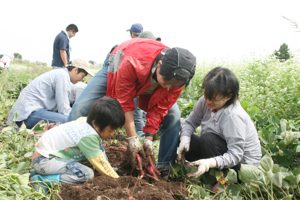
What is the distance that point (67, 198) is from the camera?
1481 mm

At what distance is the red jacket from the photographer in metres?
1.93

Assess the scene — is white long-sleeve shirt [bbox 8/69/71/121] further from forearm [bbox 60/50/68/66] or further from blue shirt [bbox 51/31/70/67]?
blue shirt [bbox 51/31/70/67]

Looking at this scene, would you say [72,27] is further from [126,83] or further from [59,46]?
[126,83]

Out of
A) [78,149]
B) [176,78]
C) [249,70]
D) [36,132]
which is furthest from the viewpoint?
[249,70]

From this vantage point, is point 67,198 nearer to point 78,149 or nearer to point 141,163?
point 78,149

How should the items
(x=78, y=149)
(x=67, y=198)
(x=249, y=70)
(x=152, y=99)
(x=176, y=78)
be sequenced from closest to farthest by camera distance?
(x=67, y=198)
(x=176, y=78)
(x=78, y=149)
(x=152, y=99)
(x=249, y=70)

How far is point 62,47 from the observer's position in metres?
5.18

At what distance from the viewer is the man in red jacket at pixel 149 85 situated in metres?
1.76

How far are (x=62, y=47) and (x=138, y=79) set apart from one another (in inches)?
147

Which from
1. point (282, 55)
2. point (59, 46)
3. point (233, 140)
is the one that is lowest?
point (233, 140)

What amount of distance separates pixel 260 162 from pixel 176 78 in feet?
2.87

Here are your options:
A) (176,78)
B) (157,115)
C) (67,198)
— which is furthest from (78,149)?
(176,78)

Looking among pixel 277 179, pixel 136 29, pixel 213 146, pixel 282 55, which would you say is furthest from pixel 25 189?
pixel 282 55

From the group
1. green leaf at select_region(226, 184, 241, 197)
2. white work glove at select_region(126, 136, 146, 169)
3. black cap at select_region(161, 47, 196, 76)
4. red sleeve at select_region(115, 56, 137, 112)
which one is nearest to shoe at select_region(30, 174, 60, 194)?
white work glove at select_region(126, 136, 146, 169)
